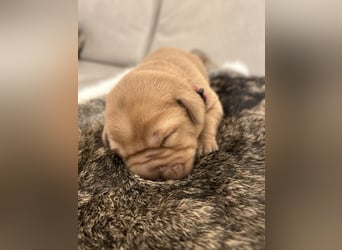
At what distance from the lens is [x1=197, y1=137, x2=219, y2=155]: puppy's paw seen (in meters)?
0.94

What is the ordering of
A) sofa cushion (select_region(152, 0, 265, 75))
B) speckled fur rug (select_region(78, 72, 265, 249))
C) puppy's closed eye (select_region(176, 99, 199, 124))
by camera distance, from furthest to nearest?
puppy's closed eye (select_region(176, 99, 199, 124)) < sofa cushion (select_region(152, 0, 265, 75)) < speckled fur rug (select_region(78, 72, 265, 249))

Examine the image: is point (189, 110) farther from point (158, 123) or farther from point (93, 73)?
point (93, 73)

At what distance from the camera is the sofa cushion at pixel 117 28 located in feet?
3.08

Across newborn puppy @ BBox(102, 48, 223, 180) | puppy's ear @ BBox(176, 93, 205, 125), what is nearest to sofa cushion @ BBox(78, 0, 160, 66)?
newborn puppy @ BBox(102, 48, 223, 180)

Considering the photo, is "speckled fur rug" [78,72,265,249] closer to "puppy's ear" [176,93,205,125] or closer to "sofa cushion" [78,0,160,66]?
"puppy's ear" [176,93,205,125]

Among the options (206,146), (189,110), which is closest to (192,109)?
(189,110)

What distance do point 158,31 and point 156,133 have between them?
0.41m

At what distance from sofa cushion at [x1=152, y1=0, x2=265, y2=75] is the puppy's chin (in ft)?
1.00

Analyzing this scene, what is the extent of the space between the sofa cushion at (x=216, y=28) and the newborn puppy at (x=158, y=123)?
0.15 m

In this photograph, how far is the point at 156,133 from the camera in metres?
0.91

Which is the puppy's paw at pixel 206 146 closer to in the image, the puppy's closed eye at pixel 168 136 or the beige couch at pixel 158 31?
the puppy's closed eye at pixel 168 136
